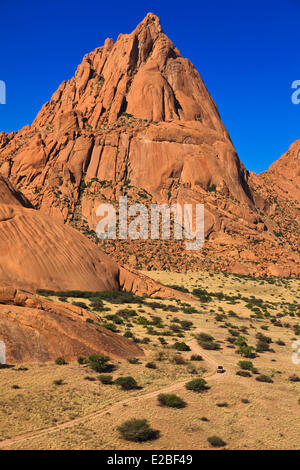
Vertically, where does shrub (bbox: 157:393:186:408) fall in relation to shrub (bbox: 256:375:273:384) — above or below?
above

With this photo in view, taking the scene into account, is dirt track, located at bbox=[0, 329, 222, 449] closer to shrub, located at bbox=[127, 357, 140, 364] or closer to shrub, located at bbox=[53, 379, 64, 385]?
shrub, located at bbox=[53, 379, 64, 385]

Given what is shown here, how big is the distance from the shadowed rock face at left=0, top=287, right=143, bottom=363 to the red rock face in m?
51.7

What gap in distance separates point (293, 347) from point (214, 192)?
66769 millimetres

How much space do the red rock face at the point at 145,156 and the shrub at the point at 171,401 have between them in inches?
2216

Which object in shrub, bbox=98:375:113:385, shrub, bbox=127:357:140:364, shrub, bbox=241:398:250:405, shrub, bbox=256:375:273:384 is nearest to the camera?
shrub, bbox=241:398:250:405

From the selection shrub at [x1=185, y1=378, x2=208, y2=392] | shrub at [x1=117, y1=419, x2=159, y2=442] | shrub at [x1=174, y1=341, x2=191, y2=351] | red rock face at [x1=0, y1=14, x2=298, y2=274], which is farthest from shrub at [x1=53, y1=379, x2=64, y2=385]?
red rock face at [x1=0, y1=14, x2=298, y2=274]

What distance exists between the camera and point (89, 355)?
17031mm

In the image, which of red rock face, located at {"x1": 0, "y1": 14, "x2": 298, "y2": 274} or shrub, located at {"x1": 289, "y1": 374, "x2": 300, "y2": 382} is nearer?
shrub, located at {"x1": 289, "y1": 374, "x2": 300, "y2": 382}

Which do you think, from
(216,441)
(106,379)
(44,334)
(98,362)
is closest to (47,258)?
(44,334)

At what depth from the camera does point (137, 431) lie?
10.6m

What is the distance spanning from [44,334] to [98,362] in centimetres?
296

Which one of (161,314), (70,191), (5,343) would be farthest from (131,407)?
(70,191)

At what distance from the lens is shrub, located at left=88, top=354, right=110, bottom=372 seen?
16.0 m

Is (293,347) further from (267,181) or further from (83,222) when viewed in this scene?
(267,181)
